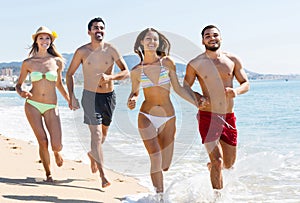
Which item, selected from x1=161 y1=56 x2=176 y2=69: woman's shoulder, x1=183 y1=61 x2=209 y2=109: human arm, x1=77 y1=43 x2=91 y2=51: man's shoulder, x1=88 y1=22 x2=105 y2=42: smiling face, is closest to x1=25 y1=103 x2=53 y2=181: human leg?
x1=77 y1=43 x2=91 y2=51: man's shoulder

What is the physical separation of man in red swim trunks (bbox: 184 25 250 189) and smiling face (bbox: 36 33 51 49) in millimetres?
2037

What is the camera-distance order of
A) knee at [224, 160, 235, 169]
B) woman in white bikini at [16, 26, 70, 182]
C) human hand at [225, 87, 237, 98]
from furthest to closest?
woman in white bikini at [16, 26, 70, 182] → knee at [224, 160, 235, 169] → human hand at [225, 87, 237, 98]

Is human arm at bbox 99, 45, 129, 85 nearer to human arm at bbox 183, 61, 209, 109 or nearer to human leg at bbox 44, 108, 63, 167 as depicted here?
human leg at bbox 44, 108, 63, 167

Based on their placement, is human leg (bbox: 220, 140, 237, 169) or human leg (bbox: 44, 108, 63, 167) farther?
human leg (bbox: 44, 108, 63, 167)

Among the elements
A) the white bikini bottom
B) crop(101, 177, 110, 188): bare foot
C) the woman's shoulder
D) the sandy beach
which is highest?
the woman's shoulder

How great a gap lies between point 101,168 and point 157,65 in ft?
4.90

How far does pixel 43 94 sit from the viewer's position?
5.66m

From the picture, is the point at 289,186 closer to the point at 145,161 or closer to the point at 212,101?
the point at 212,101

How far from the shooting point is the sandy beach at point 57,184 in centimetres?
498

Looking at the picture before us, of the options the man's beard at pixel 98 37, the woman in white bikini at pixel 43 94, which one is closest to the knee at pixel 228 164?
the woman in white bikini at pixel 43 94

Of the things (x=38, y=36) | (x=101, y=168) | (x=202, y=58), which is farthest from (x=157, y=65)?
(x=38, y=36)

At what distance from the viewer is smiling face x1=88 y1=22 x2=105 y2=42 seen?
5691 millimetres

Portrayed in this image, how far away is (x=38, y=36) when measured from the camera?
573cm

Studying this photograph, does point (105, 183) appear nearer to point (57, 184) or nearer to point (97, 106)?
point (57, 184)
